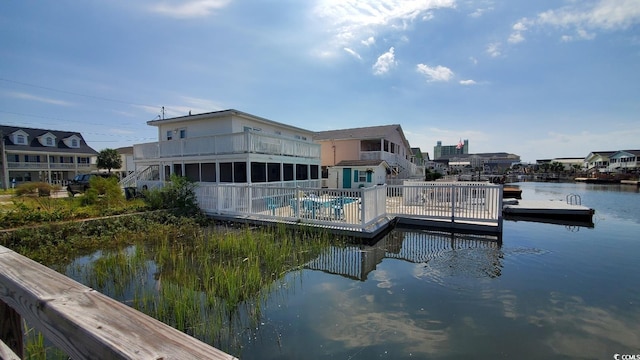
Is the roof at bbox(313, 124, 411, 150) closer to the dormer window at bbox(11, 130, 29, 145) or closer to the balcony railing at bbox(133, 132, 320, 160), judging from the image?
the balcony railing at bbox(133, 132, 320, 160)

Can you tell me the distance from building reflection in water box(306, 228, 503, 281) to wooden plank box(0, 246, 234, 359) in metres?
5.89

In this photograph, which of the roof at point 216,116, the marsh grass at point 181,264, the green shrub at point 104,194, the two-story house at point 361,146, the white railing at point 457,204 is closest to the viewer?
the marsh grass at point 181,264

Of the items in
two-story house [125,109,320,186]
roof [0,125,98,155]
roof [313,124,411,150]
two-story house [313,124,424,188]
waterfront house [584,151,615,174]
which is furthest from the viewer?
waterfront house [584,151,615,174]

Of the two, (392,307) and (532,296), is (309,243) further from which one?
(532,296)

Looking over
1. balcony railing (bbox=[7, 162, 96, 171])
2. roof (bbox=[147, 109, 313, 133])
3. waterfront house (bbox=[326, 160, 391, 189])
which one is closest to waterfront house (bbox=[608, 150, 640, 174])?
waterfront house (bbox=[326, 160, 391, 189])

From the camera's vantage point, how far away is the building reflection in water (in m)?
7.04

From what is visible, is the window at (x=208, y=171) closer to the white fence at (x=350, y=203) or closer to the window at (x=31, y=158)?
the white fence at (x=350, y=203)

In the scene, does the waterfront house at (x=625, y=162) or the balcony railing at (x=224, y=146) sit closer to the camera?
the balcony railing at (x=224, y=146)

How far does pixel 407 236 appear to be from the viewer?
1038 centimetres

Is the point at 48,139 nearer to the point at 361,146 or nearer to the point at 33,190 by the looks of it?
the point at 33,190

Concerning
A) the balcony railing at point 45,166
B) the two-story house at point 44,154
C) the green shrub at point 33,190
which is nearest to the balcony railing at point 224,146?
the green shrub at point 33,190

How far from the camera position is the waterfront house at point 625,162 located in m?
52.5

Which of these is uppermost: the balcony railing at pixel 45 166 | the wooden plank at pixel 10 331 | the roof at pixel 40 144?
the roof at pixel 40 144

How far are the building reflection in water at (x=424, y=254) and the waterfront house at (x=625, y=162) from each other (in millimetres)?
64781
